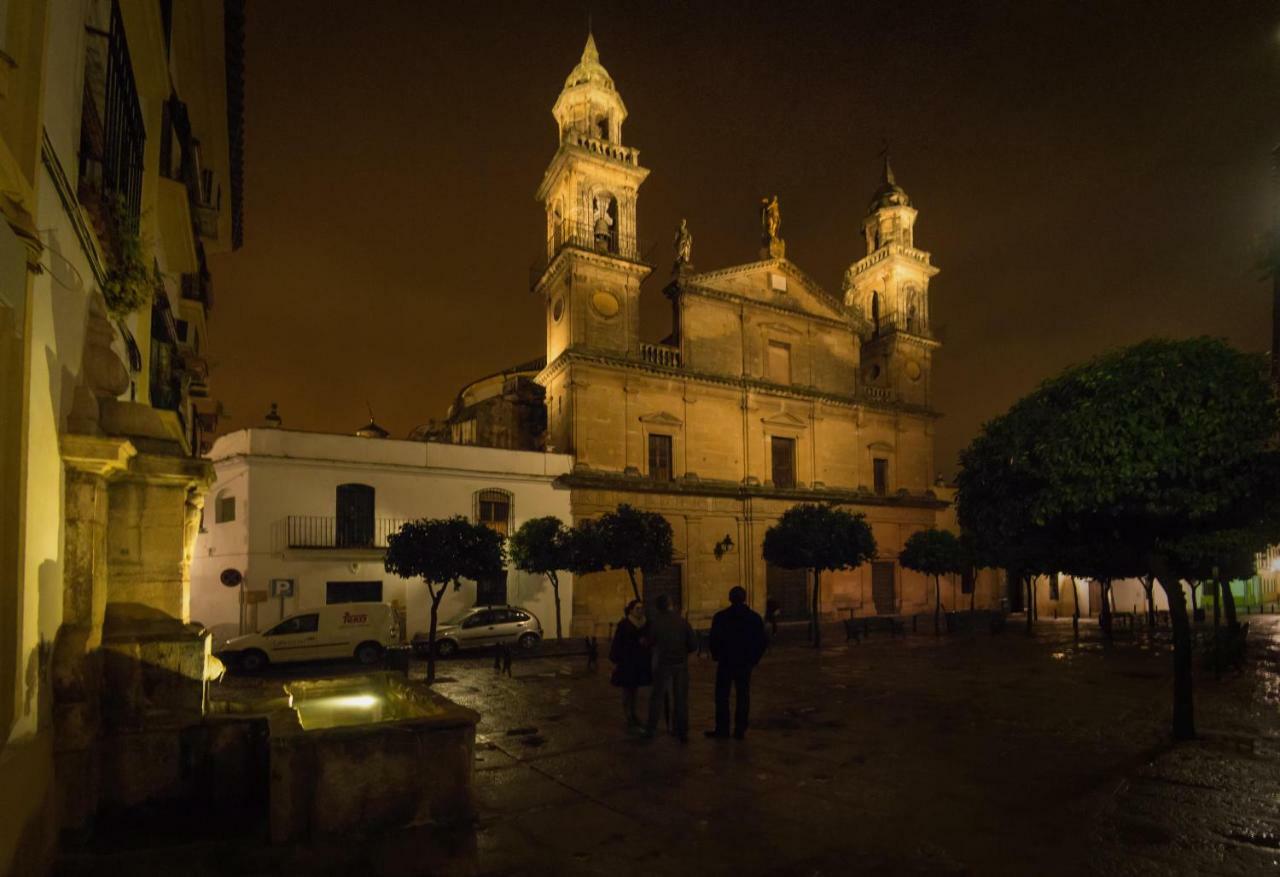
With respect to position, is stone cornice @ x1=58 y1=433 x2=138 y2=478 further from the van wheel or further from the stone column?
the van wheel

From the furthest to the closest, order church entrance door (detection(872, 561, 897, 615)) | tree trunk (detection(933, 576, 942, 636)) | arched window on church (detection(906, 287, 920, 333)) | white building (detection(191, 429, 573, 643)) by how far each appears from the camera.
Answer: arched window on church (detection(906, 287, 920, 333)) → church entrance door (detection(872, 561, 897, 615)) → tree trunk (detection(933, 576, 942, 636)) → white building (detection(191, 429, 573, 643))

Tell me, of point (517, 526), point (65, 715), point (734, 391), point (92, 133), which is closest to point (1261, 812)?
point (65, 715)

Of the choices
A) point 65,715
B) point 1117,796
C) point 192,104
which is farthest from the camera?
point 192,104

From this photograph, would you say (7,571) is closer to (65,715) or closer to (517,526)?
(65,715)

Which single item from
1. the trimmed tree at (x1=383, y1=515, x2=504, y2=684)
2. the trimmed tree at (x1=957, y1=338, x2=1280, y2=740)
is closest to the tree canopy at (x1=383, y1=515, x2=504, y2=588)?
the trimmed tree at (x1=383, y1=515, x2=504, y2=684)

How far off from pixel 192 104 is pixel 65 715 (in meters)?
8.39

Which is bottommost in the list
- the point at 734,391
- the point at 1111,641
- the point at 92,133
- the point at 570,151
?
the point at 1111,641

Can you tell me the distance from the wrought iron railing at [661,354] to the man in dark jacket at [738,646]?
20.1 metres

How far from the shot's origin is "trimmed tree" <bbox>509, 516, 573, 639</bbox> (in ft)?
72.7

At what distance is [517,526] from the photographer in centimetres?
2489

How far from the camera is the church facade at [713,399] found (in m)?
27.2

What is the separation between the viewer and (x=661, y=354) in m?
29.2

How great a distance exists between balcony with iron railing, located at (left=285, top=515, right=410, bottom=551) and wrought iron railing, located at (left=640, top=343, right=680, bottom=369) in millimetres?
10633

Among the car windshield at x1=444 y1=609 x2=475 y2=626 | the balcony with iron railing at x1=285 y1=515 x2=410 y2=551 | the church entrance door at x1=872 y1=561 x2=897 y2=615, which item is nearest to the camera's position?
the car windshield at x1=444 y1=609 x2=475 y2=626
